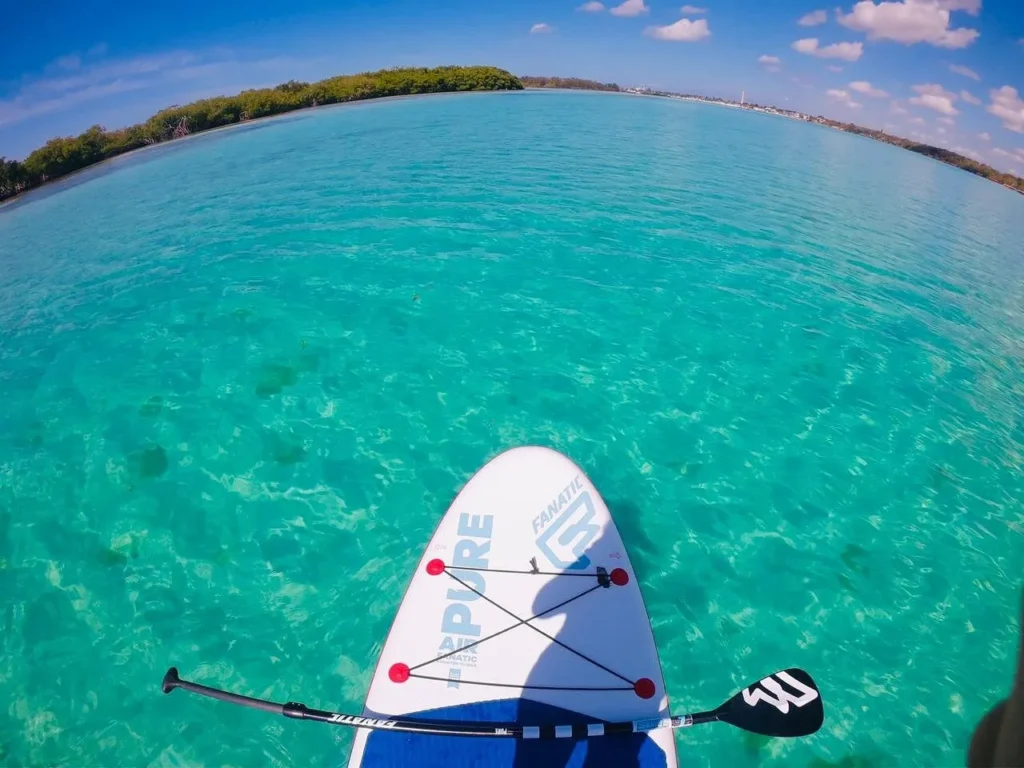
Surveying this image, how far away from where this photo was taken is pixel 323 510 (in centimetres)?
847

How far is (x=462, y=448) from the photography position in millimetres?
9641

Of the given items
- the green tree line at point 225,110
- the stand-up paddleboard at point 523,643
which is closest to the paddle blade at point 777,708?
the stand-up paddleboard at point 523,643

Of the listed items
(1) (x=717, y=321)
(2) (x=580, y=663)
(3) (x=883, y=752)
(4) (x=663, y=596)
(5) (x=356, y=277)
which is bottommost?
(3) (x=883, y=752)

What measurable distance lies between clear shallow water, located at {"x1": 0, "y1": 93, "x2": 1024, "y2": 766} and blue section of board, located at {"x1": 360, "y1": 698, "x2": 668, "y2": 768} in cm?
118

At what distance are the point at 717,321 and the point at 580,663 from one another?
1131 cm

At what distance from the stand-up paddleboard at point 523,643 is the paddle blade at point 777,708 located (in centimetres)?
79

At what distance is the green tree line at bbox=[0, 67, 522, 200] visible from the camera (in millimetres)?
33281

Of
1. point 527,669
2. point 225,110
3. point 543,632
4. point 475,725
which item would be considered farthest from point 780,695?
point 225,110

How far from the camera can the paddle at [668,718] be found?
483 cm

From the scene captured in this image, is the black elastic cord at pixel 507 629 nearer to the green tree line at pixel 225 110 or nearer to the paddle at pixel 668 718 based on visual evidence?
the paddle at pixel 668 718

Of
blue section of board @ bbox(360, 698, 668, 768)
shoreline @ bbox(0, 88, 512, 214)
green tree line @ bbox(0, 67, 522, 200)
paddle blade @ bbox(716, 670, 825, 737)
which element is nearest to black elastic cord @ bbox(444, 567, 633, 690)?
blue section of board @ bbox(360, 698, 668, 768)

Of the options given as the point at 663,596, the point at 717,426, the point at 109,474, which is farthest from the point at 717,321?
the point at 109,474

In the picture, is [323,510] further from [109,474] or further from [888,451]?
[888,451]

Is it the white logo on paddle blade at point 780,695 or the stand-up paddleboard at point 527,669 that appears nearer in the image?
the stand-up paddleboard at point 527,669
